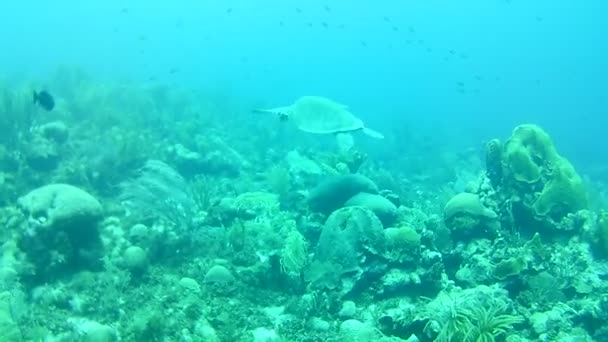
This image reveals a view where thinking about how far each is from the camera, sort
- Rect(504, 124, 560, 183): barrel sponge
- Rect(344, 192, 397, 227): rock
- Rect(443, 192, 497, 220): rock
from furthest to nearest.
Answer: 1. Rect(344, 192, 397, 227): rock
2. Rect(504, 124, 560, 183): barrel sponge
3. Rect(443, 192, 497, 220): rock

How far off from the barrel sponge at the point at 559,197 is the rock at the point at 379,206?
287cm

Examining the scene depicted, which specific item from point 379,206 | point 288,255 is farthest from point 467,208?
point 288,255

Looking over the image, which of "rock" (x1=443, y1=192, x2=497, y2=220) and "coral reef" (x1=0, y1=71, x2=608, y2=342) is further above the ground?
"rock" (x1=443, y1=192, x2=497, y2=220)

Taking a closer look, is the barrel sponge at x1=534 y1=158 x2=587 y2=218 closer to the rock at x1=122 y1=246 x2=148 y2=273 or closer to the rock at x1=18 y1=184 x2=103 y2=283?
the rock at x1=122 y1=246 x2=148 y2=273

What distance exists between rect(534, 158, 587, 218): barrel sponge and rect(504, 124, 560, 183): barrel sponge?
1.17 ft

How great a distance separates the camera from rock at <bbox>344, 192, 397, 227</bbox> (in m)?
10.2

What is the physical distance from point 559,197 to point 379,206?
3568 millimetres

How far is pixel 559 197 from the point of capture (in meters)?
9.49

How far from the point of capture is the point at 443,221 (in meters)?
9.68

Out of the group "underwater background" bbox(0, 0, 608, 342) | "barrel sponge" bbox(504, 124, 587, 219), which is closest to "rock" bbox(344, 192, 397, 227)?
"underwater background" bbox(0, 0, 608, 342)

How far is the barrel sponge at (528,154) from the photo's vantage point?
992 cm

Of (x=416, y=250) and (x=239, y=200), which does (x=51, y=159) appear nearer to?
(x=239, y=200)

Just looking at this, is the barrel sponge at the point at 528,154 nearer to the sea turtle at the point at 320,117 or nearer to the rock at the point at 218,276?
the sea turtle at the point at 320,117

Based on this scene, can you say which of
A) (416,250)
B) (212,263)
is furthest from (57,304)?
(416,250)
